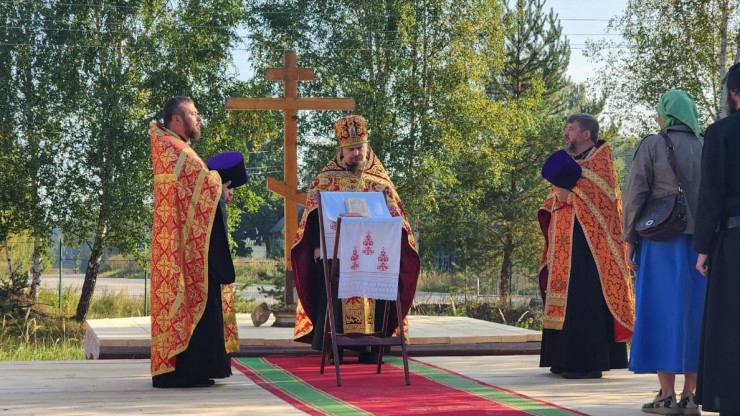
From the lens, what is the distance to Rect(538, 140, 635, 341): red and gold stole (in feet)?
22.7

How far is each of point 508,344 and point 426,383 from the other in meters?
2.29

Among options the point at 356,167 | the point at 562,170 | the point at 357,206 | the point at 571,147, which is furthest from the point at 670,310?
the point at 356,167

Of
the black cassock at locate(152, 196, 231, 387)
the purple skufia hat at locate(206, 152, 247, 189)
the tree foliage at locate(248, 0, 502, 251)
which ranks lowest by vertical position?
the black cassock at locate(152, 196, 231, 387)

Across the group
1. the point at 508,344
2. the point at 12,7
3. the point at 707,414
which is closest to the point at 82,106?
the point at 12,7

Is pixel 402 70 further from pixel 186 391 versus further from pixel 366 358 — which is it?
pixel 186 391

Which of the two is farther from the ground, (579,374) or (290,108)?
(290,108)

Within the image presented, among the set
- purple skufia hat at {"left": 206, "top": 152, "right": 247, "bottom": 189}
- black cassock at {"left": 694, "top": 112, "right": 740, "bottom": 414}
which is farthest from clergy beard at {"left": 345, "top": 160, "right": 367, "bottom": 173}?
Result: black cassock at {"left": 694, "top": 112, "right": 740, "bottom": 414}

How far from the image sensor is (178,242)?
6305 mm

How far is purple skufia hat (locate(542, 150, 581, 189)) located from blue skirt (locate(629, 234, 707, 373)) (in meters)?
1.40

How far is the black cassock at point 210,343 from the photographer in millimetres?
6281

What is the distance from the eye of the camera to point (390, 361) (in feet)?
25.7

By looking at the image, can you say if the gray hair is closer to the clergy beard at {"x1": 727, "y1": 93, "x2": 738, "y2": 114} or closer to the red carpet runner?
the red carpet runner

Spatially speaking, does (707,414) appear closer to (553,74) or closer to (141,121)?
(141,121)

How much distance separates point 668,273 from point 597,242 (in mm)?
Answer: 1426
